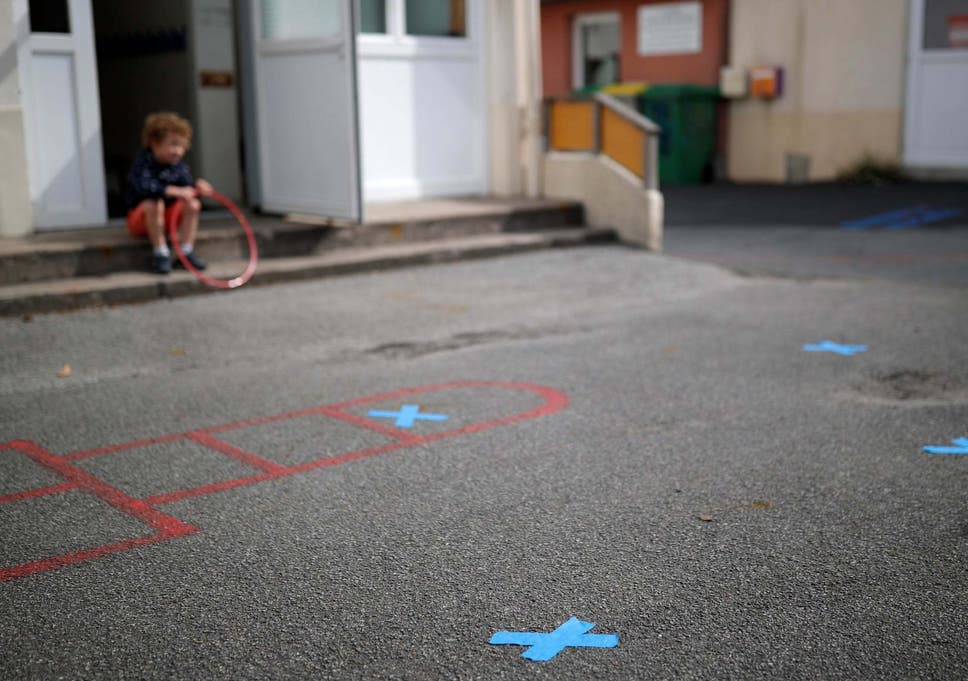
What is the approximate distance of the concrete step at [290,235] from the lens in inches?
317

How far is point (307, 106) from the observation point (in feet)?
31.6

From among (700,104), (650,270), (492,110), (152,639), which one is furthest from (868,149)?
(152,639)

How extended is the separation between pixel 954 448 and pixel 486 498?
6.71ft

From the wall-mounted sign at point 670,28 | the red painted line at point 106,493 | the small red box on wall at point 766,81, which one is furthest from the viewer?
the wall-mounted sign at point 670,28

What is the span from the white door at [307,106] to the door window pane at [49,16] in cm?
181

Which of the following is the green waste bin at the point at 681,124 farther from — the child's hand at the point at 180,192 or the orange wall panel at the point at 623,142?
the child's hand at the point at 180,192

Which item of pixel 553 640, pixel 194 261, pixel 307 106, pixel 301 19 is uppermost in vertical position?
pixel 301 19

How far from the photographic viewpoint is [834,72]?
56.1ft

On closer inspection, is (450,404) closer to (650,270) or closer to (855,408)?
(855,408)

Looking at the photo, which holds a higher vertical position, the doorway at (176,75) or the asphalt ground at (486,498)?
the doorway at (176,75)

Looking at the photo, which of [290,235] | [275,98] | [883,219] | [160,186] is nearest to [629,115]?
[275,98]

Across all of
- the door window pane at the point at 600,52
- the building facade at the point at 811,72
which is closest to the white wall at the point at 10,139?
the building facade at the point at 811,72

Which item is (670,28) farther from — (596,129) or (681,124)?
(596,129)

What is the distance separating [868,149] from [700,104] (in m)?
2.74
